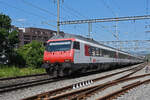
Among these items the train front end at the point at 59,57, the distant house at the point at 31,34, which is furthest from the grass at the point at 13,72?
the distant house at the point at 31,34

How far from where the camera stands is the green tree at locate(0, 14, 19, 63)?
28.9 metres

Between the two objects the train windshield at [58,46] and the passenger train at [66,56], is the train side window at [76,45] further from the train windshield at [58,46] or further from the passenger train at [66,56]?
the train windshield at [58,46]

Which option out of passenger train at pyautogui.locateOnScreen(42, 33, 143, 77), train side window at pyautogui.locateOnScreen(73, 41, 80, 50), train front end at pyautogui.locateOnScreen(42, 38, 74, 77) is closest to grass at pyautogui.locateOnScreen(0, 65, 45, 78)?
passenger train at pyautogui.locateOnScreen(42, 33, 143, 77)

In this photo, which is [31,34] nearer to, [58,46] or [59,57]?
[58,46]

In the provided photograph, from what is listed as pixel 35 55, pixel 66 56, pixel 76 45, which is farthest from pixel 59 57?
pixel 35 55

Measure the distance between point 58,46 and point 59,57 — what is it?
89 cm

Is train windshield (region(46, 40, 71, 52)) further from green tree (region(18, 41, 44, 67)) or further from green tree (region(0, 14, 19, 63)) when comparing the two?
green tree (region(0, 14, 19, 63))

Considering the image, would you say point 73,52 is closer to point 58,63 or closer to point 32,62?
point 58,63

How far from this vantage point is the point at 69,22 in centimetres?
2422

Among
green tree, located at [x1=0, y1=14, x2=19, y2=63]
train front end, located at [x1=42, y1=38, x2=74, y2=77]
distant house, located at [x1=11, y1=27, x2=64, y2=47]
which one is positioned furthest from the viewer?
distant house, located at [x1=11, y1=27, x2=64, y2=47]

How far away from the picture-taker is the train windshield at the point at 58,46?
14154 mm

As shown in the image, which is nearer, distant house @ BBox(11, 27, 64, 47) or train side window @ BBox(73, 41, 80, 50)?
train side window @ BBox(73, 41, 80, 50)

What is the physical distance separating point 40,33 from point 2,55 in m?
70.0

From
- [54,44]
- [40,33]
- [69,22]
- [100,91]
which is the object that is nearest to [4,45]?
[69,22]
